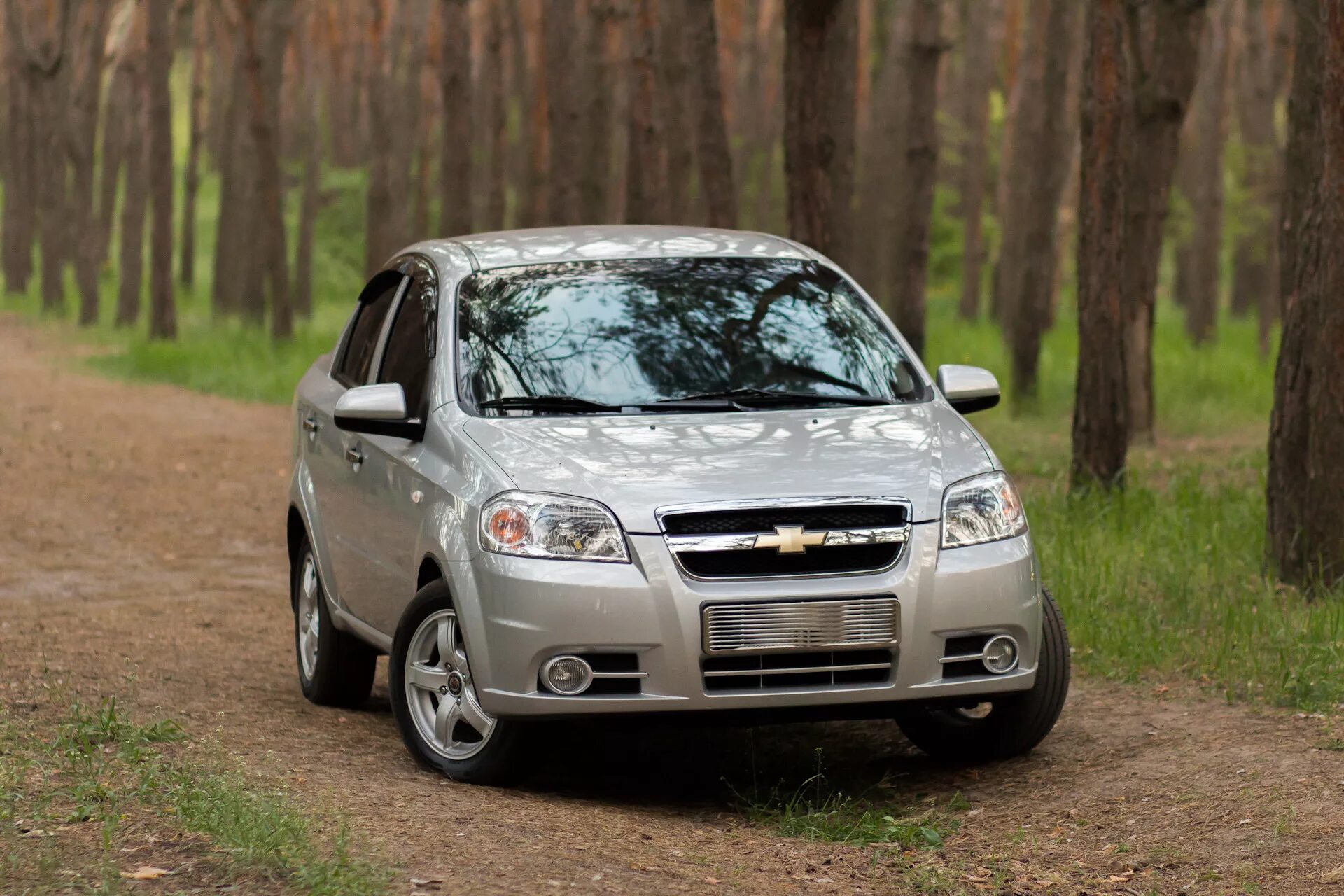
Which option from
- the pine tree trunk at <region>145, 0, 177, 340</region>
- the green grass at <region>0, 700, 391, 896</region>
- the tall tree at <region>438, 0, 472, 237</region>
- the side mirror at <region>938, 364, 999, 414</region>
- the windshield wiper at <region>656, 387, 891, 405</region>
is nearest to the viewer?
the green grass at <region>0, 700, 391, 896</region>

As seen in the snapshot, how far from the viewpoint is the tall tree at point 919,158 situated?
1773 centimetres

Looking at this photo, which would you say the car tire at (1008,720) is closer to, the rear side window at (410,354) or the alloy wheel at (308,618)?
the rear side window at (410,354)

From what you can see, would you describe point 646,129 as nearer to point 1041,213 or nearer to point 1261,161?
point 1041,213

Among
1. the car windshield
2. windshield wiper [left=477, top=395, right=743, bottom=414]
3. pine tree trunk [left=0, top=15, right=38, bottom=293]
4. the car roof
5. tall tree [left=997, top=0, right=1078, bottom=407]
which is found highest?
the car roof

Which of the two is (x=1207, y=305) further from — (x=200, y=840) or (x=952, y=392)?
(x=200, y=840)

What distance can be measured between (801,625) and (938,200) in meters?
35.4

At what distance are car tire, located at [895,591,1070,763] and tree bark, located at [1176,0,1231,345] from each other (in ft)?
64.4

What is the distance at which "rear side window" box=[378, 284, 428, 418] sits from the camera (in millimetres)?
6449

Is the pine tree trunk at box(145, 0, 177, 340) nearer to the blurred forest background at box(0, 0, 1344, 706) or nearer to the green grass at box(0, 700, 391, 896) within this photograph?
the blurred forest background at box(0, 0, 1344, 706)

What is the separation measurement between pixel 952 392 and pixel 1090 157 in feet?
20.5

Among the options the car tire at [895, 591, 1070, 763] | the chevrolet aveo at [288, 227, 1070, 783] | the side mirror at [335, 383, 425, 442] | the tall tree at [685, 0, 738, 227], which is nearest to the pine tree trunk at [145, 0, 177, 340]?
the tall tree at [685, 0, 738, 227]

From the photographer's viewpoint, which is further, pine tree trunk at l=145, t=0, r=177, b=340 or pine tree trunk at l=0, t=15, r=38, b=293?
pine tree trunk at l=0, t=15, r=38, b=293

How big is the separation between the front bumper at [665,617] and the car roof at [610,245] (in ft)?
5.55

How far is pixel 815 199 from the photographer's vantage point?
13367 millimetres
